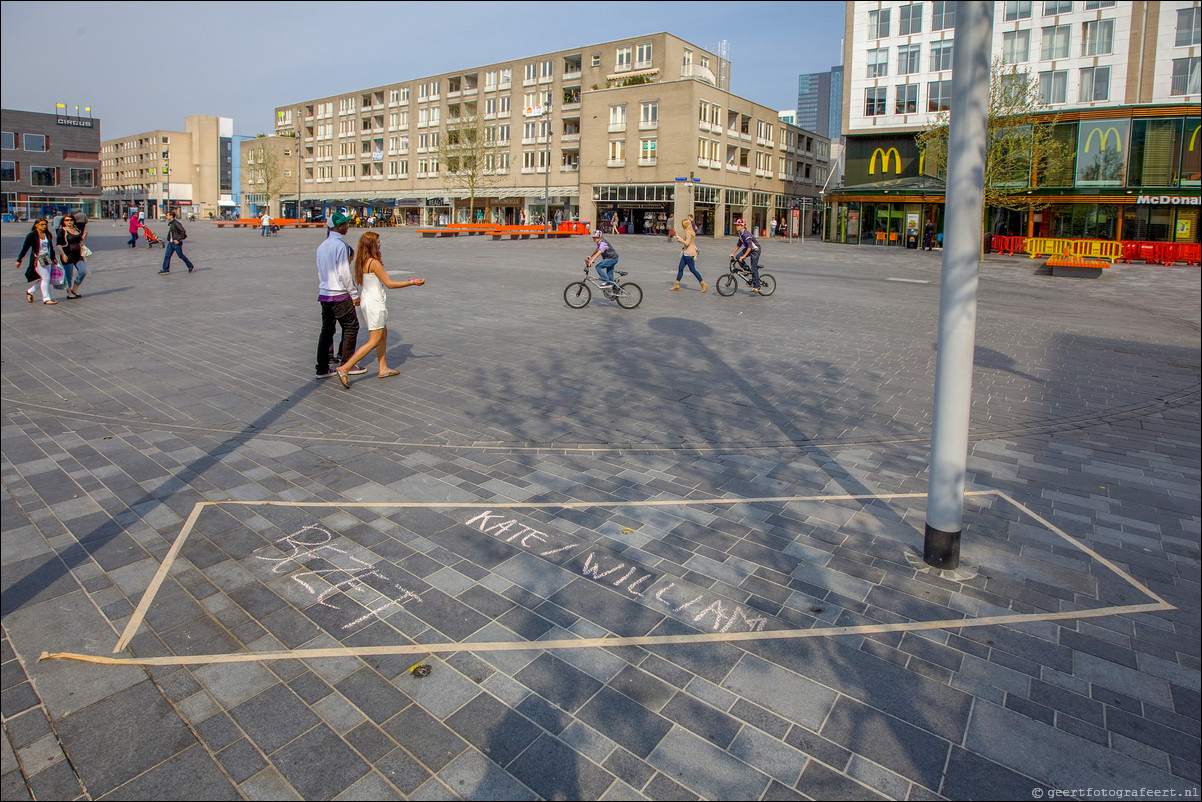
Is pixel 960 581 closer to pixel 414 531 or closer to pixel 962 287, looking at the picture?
pixel 962 287

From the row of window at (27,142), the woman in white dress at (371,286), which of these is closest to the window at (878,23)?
the woman in white dress at (371,286)

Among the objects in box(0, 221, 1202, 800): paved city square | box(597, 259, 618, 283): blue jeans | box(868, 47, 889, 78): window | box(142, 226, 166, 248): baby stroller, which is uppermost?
box(868, 47, 889, 78): window

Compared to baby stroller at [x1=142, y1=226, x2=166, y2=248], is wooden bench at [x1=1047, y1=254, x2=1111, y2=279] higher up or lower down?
lower down

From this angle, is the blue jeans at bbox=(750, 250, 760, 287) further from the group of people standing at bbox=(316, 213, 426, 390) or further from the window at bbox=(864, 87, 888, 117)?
the window at bbox=(864, 87, 888, 117)

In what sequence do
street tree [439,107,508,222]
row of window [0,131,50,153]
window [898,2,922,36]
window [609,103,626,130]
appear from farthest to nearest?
row of window [0,131,50,153] → window [609,103,626,130] → street tree [439,107,508,222] → window [898,2,922,36]

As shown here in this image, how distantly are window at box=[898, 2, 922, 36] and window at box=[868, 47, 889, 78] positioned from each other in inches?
57.0

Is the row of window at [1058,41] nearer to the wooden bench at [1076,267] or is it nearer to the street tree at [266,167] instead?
the wooden bench at [1076,267]

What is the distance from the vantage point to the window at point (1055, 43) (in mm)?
44469

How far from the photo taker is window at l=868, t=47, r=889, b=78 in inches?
1952

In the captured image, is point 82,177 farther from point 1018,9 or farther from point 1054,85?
point 1054,85

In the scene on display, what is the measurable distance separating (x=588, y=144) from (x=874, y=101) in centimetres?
2497

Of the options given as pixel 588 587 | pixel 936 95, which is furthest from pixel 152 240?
pixel 936 95

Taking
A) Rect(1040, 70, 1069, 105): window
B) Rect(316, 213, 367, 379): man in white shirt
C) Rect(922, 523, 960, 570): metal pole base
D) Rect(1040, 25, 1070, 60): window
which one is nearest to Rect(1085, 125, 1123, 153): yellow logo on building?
Rect(1040, 70, 1069, 105): window

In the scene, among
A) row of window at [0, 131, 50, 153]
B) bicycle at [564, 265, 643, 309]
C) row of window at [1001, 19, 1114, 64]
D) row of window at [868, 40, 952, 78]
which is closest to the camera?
bicycle at [564, 265, 643, 309]
